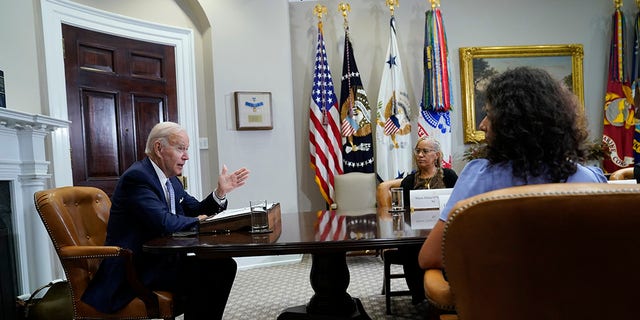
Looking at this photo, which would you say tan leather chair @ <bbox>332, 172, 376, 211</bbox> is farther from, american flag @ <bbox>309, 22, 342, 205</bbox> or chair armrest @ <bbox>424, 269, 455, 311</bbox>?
chair armrest @ <bbox>424, 269, 455, 311</bbox>

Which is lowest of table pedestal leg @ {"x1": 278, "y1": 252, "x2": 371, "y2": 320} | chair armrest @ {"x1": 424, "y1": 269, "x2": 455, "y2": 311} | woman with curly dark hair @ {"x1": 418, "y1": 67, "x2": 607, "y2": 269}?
table pedestal leg @ {"x1": 278, "y1": 252, "x2": 371, "y2": 320}

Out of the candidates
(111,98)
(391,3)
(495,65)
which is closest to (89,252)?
(111,98)

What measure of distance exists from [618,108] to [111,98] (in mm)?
5398

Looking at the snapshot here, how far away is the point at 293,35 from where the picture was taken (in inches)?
201

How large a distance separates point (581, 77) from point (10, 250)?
579 centimetres

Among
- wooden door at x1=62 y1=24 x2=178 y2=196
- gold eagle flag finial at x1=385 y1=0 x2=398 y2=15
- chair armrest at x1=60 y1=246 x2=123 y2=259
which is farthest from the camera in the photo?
gold eagle flag finial at x1=385 y1=0 x2=398 y2=15

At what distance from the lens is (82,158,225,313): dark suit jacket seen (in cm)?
179

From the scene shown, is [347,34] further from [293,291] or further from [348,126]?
[293,291]

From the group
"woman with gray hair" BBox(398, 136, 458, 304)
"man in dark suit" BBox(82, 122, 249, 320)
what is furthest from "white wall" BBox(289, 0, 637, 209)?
"man in dark suit" BBox(82, 122, 249, 320)

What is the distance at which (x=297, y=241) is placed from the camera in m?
1.53

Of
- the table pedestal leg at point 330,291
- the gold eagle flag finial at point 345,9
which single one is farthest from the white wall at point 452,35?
the table pedestal leg at point 330,291

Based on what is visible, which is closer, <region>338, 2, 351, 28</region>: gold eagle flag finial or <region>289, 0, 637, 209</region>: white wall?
<region>338, 2, 351, 28</region>: gold eagle flag finial

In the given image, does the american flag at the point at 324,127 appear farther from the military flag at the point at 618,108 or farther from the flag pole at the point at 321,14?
the military flag at the point at 618,108

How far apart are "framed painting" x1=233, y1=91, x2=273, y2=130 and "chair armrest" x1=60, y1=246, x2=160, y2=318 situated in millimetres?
2754
